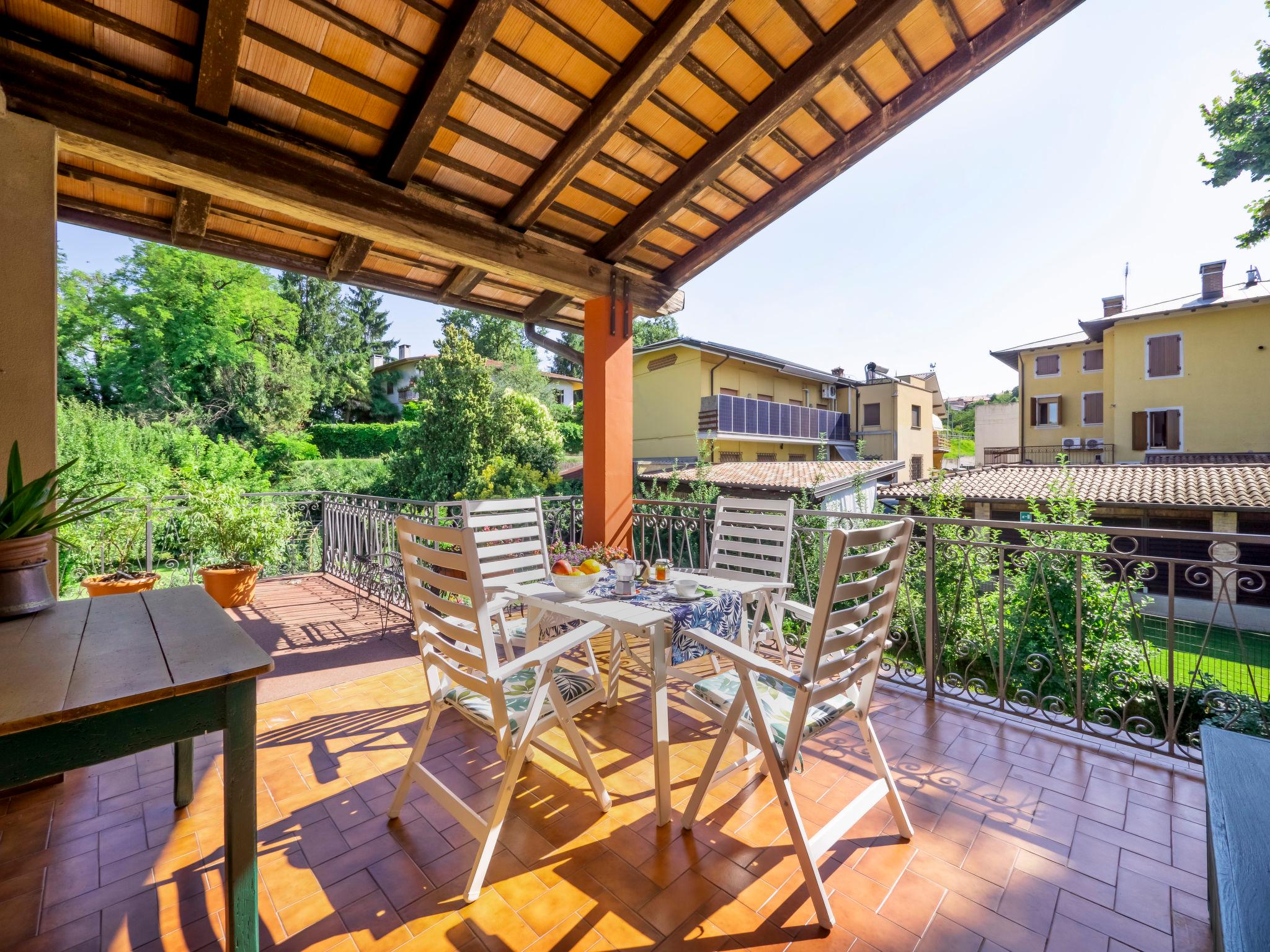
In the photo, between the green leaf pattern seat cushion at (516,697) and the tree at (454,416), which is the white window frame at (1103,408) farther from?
the green leaf pattern seat cushion at (516,697)

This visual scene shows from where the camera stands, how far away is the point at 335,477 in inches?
542

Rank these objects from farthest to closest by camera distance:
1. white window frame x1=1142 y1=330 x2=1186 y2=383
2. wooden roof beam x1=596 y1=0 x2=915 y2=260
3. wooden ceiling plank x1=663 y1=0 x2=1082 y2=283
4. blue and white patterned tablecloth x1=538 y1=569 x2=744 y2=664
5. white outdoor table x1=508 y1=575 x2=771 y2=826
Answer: white window frame x1=1142 y1=330 x2=1186 y2=383 < wooden ceiling plank x1=663 y1=0 x2=1082 y2=283 < wooden roof beam x1=596 y1=0 x2=915 y2=260 < blue and white patterned tablecloth x1=538 y1=569 x2=744 y2=664 < white outdoor table x1=508 y1=575 x2=771 y2=826

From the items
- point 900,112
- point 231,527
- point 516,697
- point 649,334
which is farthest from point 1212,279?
point 231,527

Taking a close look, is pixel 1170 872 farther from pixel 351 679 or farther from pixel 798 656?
pixel 351 679

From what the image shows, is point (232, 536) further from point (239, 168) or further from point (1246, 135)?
point (1246, 135)

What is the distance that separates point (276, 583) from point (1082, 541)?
8.43 meters

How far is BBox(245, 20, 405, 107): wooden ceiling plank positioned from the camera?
2242mm

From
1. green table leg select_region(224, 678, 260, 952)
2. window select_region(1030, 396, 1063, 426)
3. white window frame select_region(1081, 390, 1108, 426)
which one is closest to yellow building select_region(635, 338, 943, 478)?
window select_region(1030, 396, 1063, 426)

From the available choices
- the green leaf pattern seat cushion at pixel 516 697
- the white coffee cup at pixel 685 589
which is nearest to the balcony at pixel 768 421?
the white coffee cup at pixel 685 589

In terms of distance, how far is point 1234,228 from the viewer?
33.7 feet

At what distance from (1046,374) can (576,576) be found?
2341 centimetres

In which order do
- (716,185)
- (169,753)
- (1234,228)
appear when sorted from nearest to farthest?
(169,753) → (716,185) → (1234,228)

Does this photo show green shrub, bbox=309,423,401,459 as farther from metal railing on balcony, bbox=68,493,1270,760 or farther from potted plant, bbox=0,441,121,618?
potted plant, bbox=0,441,121,618

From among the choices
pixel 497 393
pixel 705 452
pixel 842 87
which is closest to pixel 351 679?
pixel 842 87
